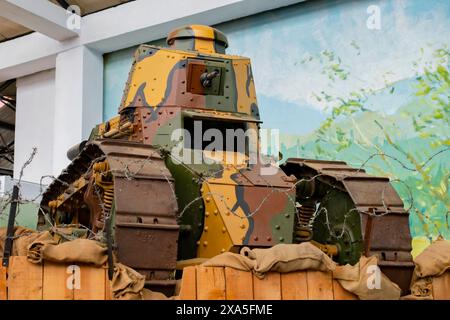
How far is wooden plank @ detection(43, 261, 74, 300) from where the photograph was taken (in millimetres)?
3545

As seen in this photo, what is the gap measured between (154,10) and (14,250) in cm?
708

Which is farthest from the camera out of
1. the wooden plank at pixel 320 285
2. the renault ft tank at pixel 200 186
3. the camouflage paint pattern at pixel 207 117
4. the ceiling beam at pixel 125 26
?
the ceiling beam at pixel 125 26

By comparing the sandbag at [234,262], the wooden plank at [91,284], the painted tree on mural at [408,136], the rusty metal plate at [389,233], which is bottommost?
the wooden plank at [91,284]

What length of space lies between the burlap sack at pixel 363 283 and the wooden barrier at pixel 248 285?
0.31 feet

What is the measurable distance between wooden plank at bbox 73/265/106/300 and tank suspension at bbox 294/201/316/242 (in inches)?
92.0

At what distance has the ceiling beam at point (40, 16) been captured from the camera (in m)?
10.5

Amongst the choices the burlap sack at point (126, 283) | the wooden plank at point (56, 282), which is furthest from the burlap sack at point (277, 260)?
the wooden plank at point (56, 282)

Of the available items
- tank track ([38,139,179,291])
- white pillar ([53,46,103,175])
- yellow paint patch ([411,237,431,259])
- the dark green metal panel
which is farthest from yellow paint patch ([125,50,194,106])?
white pillar ([53,46,103,175])

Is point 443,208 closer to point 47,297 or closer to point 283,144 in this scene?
point 283,144

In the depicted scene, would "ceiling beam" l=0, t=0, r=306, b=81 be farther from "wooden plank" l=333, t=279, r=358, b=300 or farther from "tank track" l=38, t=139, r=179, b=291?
"wooden plank" l=333, t=279, r=358, b=300

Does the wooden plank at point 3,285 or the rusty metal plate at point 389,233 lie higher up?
the rusty metal plate at point 389,233

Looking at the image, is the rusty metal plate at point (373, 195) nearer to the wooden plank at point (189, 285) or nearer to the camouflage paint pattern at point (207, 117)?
the camouflage paint pattern at point (207, 117)

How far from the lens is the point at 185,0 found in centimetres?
1052

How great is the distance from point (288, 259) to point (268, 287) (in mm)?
195
